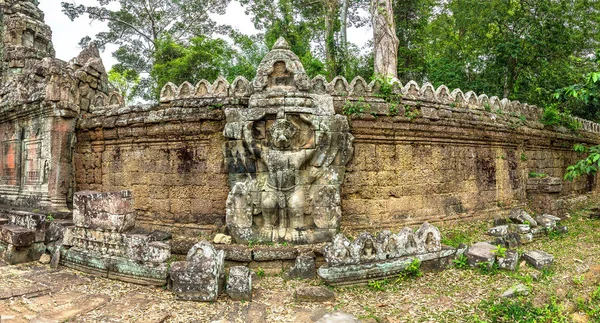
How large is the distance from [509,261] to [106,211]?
5.35 m

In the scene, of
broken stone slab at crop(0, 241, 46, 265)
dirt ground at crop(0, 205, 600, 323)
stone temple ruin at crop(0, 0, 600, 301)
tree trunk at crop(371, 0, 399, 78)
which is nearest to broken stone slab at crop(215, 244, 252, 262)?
stone temple ruin at crop(0, 0, 600, 301)

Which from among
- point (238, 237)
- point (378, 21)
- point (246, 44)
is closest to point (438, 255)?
point (238, 237)

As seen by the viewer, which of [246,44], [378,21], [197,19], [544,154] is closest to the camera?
[544,154]

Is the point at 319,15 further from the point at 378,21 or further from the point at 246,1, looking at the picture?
the point at 378,21

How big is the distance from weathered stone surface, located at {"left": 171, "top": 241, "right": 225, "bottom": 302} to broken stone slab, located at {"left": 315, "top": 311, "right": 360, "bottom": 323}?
1.24m

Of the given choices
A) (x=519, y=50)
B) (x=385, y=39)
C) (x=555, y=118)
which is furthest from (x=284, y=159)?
(x=519, y=50)

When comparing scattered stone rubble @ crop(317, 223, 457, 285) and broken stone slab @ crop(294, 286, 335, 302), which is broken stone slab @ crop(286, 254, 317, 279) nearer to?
scattered stone rubble @ crop(317, 223, 457, 285)

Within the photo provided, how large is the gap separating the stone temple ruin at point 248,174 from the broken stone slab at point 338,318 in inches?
25.8

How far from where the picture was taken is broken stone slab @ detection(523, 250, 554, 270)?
455 cm

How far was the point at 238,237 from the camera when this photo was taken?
16.5 feet

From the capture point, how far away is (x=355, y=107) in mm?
5414

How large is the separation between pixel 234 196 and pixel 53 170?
3.80 m

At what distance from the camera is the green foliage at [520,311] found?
3.20m

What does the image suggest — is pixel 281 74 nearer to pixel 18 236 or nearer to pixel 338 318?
pixel 338 318
